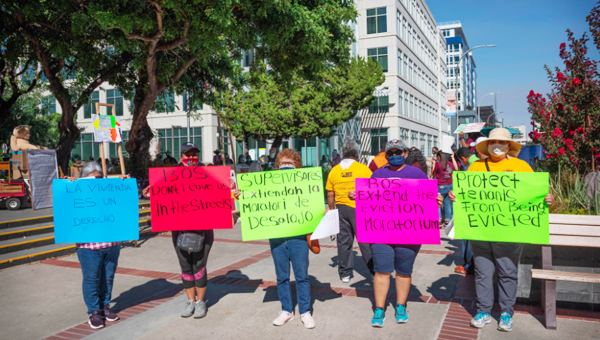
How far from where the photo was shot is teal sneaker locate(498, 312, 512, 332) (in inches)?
171

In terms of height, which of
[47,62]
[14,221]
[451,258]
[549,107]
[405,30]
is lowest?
[451,258]

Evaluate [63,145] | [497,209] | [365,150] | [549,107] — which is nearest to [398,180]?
[497,209]

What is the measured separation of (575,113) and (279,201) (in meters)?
5.81

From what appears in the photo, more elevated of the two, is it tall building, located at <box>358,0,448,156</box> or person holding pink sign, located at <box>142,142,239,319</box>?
tall building, located at <box>358,0,448,156</box>

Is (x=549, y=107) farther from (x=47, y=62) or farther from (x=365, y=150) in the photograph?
(x=365, y=150)

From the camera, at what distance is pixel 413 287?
Answer: 19.6ft

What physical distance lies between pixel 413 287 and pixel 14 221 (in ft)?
27.3

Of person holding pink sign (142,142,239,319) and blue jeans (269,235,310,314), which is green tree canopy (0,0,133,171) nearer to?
person holding pink sign (142,142,239,319)

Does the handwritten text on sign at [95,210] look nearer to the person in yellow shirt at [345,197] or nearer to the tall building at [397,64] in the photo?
the person in yellow shirt at [345,197]

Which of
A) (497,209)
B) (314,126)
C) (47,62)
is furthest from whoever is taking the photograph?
(314,126)

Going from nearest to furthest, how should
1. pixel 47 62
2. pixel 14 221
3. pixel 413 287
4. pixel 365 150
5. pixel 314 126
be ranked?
pixel 413 287 < pixel 14 221 < pixel 47 62 < pixel 314 126 < pixel 365 150

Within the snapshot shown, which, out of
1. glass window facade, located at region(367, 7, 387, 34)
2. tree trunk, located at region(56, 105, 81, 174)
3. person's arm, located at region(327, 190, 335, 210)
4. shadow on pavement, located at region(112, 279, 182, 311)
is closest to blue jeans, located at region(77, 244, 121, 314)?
shadow on pavement, located at region(112, 279, 182, 311)

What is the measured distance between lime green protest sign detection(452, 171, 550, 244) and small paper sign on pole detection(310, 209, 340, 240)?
1.28m

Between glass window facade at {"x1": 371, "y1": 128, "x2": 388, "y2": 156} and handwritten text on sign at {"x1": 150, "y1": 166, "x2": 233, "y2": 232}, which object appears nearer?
handwritten text on sign at {"x1": 150, "y1": 166, "x2": 233, "y2": 232}
